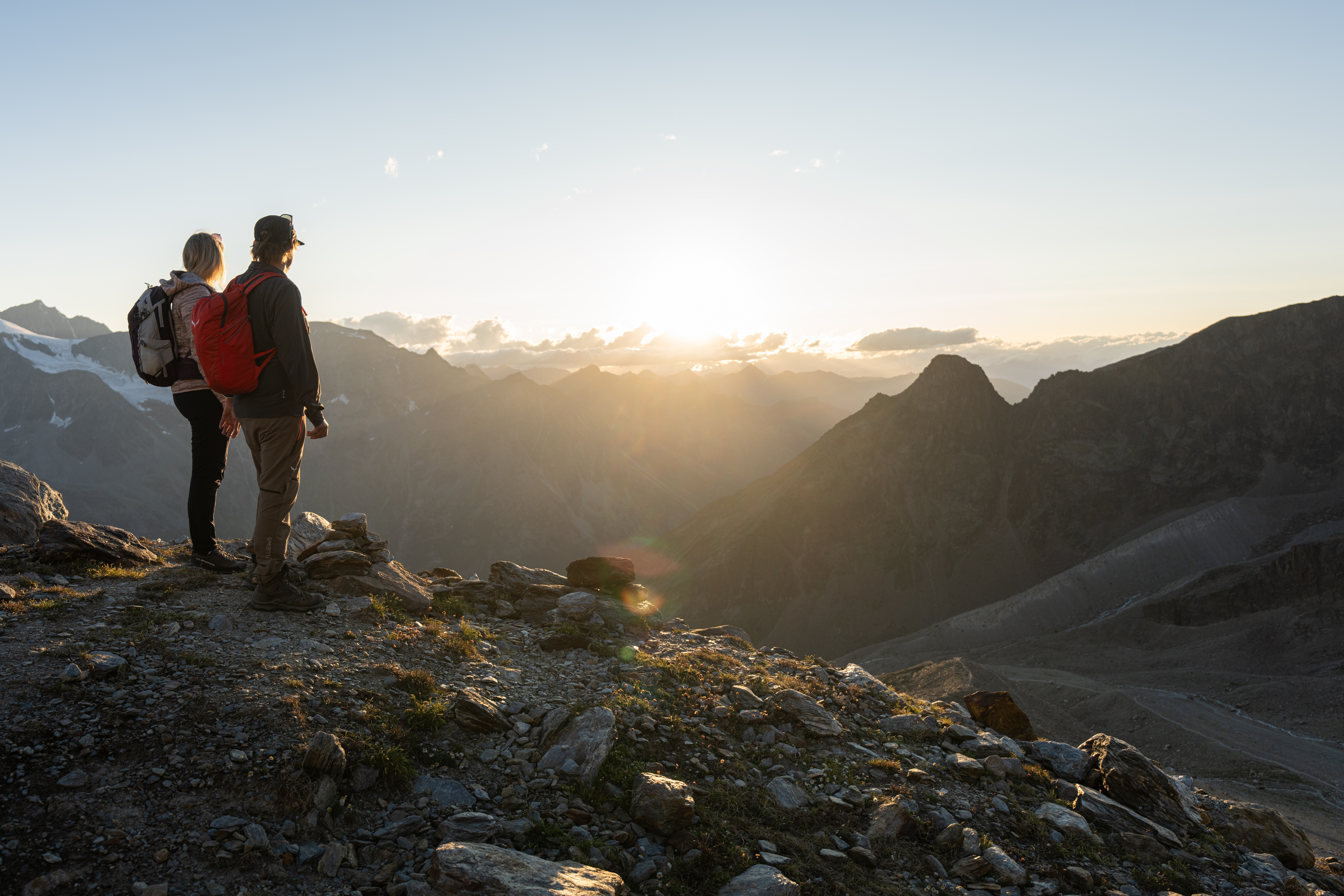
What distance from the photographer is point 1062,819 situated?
8477mm

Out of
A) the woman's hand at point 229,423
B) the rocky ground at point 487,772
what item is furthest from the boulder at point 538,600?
the woman's hand at point 229,423

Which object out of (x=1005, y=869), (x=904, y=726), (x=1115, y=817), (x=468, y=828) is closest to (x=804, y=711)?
(x=904, y=726)

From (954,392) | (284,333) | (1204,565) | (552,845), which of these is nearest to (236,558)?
(284,333)

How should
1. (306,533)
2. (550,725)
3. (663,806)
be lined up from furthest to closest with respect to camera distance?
(306,533)
(550,725)
(663,806)

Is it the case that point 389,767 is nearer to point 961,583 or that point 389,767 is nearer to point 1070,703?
point 1070,703

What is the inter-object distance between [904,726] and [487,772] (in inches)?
270

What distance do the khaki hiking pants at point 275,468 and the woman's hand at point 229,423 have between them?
1.35 feet

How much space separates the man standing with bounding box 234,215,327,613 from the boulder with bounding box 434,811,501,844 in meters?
4.15

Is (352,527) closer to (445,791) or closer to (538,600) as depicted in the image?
(538,600)

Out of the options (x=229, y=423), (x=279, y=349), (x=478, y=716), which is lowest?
(x=478, y=716)

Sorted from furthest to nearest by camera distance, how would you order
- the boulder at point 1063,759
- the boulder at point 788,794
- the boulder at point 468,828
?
1. the boulder at point 1063,759
2. the boulder at point 788,794
3. the boulder at point 468,828

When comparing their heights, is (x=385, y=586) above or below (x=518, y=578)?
above

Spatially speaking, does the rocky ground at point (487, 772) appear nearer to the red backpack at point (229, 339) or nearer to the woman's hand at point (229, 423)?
the woman's hand at point (229, 423)

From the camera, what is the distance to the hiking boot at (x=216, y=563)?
10.2 metres
